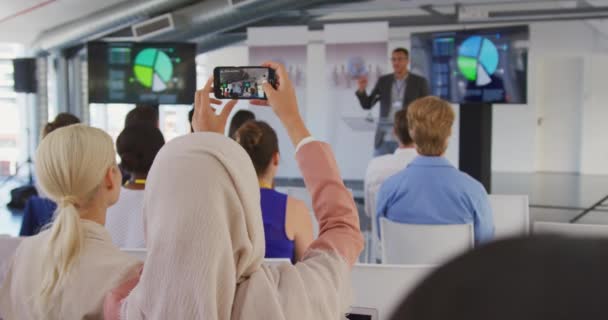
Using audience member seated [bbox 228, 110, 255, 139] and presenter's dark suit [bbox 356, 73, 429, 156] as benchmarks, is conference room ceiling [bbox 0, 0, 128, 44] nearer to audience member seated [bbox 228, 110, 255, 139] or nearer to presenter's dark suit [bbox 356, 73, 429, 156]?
presenter's dark suit [bbox 356, 73, 429, 156]

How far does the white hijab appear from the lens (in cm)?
103

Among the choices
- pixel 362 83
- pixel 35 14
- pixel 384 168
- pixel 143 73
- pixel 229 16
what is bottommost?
pixel 384 168

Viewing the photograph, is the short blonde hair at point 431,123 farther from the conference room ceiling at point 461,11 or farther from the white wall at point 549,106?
the white wall at point 549,106

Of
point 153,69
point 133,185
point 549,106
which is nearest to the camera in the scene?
point 133,185

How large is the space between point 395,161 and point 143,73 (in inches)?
180

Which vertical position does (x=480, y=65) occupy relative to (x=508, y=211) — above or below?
above

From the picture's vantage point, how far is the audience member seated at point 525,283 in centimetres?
30

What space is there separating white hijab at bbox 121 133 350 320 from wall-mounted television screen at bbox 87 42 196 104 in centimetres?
703

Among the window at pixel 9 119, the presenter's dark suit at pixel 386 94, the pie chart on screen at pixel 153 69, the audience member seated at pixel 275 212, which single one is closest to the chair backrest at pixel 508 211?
the audience member seated at pixel 275 212

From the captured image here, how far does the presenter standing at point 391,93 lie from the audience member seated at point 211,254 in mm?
6450

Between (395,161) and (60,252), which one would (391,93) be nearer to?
(395,161)

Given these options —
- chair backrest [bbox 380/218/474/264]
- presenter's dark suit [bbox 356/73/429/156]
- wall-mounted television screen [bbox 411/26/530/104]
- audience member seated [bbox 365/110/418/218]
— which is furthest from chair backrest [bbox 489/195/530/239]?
presenter's dark suit [bbox 356/73/429/156]

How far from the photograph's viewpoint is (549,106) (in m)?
14.9

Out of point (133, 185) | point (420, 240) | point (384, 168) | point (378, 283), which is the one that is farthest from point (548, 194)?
point (378, 283)
